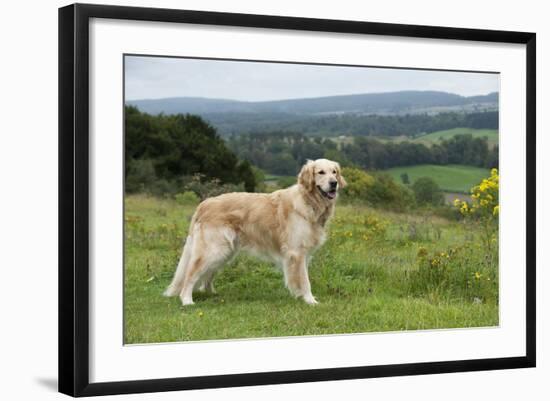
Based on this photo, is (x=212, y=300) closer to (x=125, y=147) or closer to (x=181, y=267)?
(x=181, y=267)

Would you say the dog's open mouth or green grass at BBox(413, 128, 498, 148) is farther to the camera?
green grass at BBox(413, 128, 498, 148)

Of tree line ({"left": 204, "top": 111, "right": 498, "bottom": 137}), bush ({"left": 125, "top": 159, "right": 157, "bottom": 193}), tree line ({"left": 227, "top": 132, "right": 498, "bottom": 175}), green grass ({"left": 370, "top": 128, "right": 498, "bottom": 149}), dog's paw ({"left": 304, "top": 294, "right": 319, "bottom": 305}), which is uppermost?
tree line ({"left": 204, "top": 111, "right": 498, "bottom": 137})

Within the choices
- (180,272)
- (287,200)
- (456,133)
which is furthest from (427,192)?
(180,272)

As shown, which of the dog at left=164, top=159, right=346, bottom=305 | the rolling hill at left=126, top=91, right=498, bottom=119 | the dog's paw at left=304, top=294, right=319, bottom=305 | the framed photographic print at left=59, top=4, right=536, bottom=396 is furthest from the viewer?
the dog's paw at left=304, top=294, right=319, bottom=305

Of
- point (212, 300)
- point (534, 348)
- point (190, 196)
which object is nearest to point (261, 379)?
point (212, 300)

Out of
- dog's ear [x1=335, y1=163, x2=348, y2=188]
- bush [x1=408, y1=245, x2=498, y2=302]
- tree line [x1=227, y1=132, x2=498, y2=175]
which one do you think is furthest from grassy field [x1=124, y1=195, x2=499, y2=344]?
tree line [x1=227, y1=132, x2=498, y2=175]

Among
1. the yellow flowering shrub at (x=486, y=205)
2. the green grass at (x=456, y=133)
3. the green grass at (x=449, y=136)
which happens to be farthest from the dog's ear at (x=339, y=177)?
the yellow flowering shrub at (x=486, y=205)

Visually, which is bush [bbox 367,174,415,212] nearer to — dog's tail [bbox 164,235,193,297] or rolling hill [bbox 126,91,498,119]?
rolling hill [bbox 126,91,498,119]
